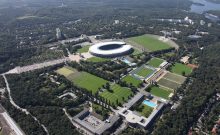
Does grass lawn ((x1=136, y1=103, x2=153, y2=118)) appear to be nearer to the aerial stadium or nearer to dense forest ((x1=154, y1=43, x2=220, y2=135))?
dense forest ((x1=154, y1=43, x2=220, y2=135))

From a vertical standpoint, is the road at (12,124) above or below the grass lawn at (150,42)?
below

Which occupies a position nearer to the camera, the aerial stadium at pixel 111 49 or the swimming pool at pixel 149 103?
the swimming pool at pixel 149 103

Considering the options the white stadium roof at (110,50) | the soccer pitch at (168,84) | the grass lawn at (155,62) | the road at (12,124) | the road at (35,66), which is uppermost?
the white stadium roof at (110,50)

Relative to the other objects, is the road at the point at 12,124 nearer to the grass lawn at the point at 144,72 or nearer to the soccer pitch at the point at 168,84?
the grass lawn at the point at 144,72

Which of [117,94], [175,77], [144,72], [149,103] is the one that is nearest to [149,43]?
[144,72]

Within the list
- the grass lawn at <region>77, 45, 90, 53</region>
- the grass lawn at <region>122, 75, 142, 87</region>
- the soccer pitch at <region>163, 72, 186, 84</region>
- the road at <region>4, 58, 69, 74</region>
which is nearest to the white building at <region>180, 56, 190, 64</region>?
the soccer pitch at <region>163, 72, 186, 84</region>

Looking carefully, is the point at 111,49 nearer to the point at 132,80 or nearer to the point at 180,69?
the point at 132,80

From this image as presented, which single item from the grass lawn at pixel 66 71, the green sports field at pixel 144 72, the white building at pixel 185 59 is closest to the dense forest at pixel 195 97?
the white building at pixel 185 59
